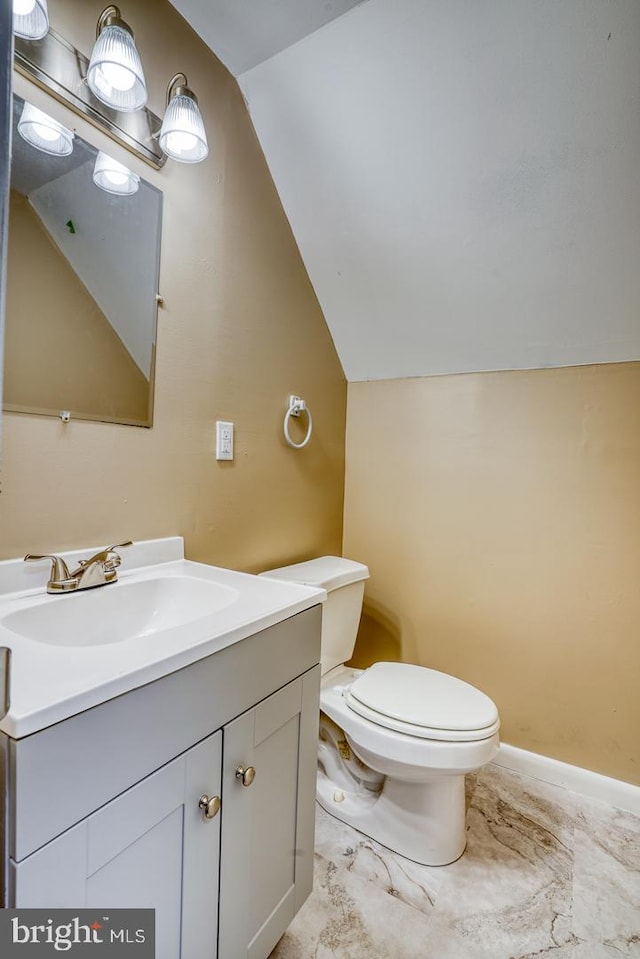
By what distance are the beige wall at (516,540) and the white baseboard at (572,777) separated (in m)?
0.03

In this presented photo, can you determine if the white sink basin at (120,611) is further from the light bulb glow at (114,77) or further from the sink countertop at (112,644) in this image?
the light bulb glow at (114,77)

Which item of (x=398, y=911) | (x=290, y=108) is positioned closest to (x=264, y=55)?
(x=290, y=108)

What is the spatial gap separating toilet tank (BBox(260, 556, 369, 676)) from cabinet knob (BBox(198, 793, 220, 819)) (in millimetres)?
749

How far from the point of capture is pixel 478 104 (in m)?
1.17

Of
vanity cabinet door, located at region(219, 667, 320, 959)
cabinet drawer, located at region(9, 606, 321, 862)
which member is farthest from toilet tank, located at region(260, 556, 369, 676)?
cabinet drawer, located at region(9, 606, 321, 862)

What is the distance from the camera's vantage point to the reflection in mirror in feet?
2.96

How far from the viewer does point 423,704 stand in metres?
1.29

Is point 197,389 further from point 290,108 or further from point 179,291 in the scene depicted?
point 290,108

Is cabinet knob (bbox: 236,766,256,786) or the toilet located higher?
cabinet knob (bbox: 236,766,256,786)

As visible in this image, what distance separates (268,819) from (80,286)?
119cm

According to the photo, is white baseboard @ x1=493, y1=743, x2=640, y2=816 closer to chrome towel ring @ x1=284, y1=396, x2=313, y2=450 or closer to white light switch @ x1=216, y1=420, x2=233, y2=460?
chrome towel ring @ x1=284, y1=396, x2=313, y2=450

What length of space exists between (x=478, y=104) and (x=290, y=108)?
0.56 m

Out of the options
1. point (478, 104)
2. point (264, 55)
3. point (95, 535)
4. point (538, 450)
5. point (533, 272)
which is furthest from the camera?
point (538, 450)

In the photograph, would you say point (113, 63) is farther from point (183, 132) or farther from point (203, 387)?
point (203, 387)
